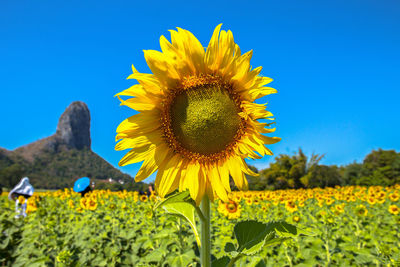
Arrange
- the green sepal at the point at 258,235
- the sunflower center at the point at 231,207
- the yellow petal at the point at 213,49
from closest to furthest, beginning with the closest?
the green sepal at the point at 258,235 → the yellow petal at the point at 213,49 → the sunflower center at the point at 231,207

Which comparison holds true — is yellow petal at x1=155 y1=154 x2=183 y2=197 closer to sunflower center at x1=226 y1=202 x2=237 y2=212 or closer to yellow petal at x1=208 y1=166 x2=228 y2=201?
yellow petal at x1=208 y1=166 x2=228 y2=201

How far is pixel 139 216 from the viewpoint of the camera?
7953 millimetres

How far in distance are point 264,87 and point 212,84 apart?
262mm

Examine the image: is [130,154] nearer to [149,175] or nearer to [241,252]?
[149,175]

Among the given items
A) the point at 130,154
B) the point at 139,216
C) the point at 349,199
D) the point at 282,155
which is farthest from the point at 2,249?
the point at 282,155

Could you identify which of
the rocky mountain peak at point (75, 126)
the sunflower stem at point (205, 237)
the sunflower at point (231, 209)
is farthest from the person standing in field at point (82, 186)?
the rocky mountain peak at point (75, 126)

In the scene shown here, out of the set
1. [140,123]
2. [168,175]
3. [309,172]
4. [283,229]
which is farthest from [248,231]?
[309,172]

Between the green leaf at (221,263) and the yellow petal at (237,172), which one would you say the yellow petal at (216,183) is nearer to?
the yellow petal at (237,172)

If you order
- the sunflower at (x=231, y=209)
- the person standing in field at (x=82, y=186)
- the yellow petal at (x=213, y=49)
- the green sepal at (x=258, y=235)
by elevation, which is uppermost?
the person standing in field at (x=82, y=186)

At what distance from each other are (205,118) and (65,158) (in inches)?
5576

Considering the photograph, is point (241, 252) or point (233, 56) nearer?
point (241, 252)

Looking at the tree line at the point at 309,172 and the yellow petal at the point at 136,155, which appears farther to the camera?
the tree line at the point at 309,172

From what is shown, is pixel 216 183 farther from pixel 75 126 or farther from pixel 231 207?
pixel 75 126

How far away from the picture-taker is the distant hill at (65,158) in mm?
90312
